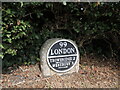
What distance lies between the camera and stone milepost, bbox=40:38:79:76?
2.67m

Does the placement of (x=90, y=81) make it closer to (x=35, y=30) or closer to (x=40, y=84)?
(x=40, y=84)

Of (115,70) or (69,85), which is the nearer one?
(69,85)

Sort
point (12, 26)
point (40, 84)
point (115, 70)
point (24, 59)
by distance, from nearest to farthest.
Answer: point (12, 26) → point (40, 84) → point (24, 59) → point (115, 70)

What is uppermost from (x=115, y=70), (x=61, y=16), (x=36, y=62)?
(x=61, y=16)

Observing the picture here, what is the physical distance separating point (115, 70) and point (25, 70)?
2.01m

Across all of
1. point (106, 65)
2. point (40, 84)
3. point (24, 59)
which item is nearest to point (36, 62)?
point (24, 59)

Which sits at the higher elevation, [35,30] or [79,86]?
[35,30]

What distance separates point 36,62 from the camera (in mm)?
2926

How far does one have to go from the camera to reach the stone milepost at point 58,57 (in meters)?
2.67

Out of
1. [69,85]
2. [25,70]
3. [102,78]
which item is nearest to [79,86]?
[69,85]

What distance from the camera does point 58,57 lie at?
8.96 feet

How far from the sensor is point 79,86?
8.20 ft

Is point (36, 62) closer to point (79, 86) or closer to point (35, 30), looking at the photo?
point (35, 30)

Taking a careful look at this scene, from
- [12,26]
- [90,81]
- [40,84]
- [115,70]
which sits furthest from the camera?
[115,70]
